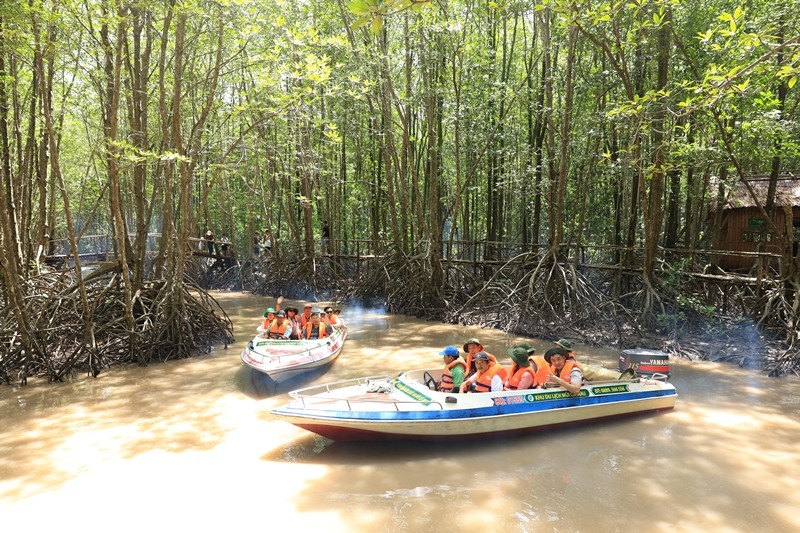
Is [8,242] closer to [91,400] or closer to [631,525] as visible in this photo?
[91,400]

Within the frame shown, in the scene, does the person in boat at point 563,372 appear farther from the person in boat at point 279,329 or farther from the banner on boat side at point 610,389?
the person in boat at point 279,329

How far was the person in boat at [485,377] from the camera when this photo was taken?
5.80m

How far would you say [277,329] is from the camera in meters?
8.90

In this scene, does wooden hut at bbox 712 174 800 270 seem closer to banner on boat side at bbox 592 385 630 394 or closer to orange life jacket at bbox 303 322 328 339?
banner on boat side at bbox 592 385 630 394

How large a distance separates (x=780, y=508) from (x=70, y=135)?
1995 cm

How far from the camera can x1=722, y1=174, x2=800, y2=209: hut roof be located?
11836 millimetres

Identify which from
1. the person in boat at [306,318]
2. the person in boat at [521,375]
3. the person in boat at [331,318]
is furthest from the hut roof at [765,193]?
the person in boat at [306,318]

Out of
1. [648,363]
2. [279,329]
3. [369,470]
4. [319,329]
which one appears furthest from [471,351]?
[279,329]

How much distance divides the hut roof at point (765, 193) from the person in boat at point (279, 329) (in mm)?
9199

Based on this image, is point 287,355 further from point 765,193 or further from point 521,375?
point 765,193

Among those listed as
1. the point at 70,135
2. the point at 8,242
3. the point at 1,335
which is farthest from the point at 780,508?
the point at 70,135

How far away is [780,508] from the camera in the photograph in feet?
14.9

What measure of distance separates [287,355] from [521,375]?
3.31m

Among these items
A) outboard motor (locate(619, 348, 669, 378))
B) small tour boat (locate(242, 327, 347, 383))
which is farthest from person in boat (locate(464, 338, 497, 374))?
small tour boat (locate(242, 327, 347, 383))
